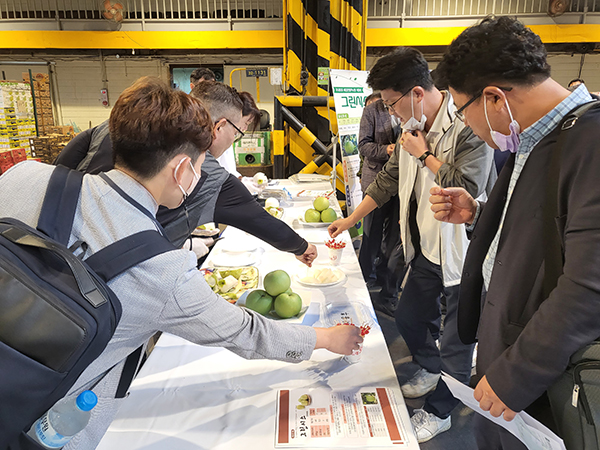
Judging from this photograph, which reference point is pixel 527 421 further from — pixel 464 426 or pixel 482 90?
pixel 464 426

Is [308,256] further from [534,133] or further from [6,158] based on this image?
[6,158]

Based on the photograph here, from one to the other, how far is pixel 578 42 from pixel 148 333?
11160 millimetres

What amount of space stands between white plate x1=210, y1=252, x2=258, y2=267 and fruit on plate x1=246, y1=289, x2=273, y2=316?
0.53 metres

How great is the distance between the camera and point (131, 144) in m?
0.95

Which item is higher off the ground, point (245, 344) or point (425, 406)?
point (245, 344)

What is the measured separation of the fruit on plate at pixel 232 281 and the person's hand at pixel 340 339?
551 millimetres

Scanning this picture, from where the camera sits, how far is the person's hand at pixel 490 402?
93 cm

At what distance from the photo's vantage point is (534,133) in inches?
39.5

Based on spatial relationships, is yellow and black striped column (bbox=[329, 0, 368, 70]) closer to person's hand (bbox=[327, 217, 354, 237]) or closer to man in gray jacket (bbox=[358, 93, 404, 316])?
man in gray jacket (bbox=[358, 93, 404, 316])

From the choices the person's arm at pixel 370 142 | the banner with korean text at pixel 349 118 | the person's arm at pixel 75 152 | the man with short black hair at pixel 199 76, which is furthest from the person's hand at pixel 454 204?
the man with short black hair at pixel 199 76

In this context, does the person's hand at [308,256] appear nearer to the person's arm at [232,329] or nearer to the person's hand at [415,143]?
the person's hand at [415,143]

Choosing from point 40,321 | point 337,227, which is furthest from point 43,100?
point 40,321

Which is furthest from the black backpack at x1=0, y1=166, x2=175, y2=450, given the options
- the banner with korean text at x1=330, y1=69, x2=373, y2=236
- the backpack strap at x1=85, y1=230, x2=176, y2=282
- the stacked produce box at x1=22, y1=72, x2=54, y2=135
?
the stacked produce box at x1=22, y1=72, x2=54, y2=135

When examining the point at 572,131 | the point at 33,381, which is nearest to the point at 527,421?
the point at 572,131
